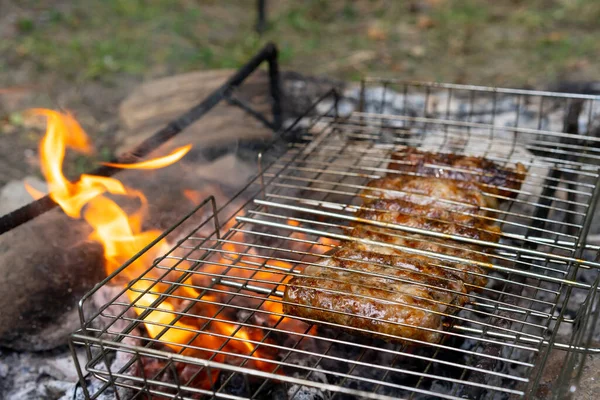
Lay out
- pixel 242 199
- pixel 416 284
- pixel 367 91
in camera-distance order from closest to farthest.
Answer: pixel 416 284 < pixel 242 199 < pixel 367 91

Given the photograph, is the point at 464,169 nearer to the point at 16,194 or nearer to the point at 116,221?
the point at 116,221

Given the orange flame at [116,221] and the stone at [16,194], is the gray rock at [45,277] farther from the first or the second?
the stone at [16,194]

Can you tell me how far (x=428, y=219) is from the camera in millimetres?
3418

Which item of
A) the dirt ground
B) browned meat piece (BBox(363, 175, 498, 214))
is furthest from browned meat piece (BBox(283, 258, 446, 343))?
the dirt ground

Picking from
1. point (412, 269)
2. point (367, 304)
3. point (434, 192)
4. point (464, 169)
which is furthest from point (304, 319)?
point (464, 169)

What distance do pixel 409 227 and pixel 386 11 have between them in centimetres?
809

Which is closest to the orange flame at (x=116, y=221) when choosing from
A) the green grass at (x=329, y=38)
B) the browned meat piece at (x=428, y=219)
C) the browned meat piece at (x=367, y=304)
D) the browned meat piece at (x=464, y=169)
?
the browned meat piece at (x=367, y=304)

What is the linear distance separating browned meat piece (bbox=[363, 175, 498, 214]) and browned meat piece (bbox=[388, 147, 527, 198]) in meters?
0.10

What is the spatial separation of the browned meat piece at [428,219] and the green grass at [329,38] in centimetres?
517

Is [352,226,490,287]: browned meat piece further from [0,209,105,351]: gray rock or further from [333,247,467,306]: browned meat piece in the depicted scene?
[0,209,105,351]: gray rock

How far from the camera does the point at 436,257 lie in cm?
299

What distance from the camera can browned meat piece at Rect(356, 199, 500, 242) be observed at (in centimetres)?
330

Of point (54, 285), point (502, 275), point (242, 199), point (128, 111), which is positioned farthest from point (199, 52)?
point (502, 275)

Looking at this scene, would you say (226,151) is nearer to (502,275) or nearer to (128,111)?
(128,111)
